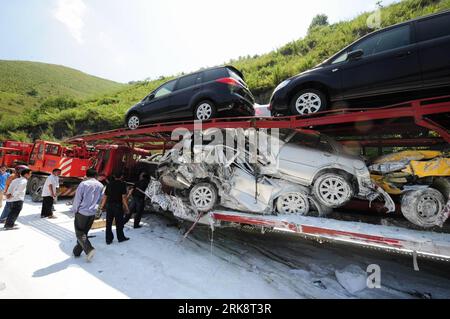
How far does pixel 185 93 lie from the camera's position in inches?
226

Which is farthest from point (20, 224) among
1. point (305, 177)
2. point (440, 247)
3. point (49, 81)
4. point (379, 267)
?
point (49, 81)

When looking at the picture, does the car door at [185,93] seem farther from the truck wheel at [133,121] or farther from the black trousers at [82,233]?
the black trousers at [82,233]

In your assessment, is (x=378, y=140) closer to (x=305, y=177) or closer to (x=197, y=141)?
(x=305, y=177)

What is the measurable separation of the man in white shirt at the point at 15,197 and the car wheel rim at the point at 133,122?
2497mm

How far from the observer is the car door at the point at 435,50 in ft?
10.6

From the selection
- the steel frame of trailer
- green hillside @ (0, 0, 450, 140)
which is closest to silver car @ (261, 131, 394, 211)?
the steel frame of trailer

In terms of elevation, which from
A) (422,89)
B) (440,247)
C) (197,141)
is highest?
(422,89)

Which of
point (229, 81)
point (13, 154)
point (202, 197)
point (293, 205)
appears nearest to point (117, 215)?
point (202, 197)

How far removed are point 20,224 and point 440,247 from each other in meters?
7.69

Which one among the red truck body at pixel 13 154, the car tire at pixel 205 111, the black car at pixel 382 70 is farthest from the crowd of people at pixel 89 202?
the black car at pixel 382 70

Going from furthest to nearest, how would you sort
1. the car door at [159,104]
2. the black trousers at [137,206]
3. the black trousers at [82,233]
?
the car door at [159,104], the black trousers at [137,206], the black trousers at [82,233]

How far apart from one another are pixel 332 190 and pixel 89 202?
3780 mm

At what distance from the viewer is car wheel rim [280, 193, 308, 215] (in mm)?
4059

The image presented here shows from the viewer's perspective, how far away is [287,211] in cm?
414
